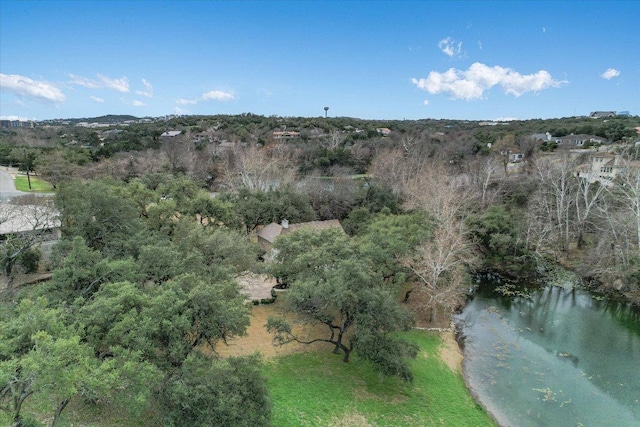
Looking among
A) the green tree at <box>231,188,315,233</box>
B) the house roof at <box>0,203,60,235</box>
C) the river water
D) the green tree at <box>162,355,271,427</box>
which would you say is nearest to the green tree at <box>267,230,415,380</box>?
the green tree at <box>162,355,271,427</box>

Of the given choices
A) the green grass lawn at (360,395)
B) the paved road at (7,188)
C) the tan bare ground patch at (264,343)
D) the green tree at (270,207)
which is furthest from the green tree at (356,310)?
the paved road at (7,188)

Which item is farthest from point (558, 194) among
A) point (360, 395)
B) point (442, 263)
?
point (360, 395)

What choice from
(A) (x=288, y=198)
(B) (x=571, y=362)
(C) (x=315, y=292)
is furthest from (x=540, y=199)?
(C) (x=315, y=292)

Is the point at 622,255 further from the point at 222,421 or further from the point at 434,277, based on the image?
the point at 222,421

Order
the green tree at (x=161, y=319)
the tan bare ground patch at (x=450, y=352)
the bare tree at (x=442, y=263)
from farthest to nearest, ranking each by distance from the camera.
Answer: the bare tree at (x=442, y=263), the tan bare ground patch at (x=450, y=352), the green tree at (x=161, y=319)

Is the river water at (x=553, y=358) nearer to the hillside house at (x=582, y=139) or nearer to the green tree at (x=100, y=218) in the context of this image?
the green tree at (x=100, y=218)

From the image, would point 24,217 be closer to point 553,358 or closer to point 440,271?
point 440,271
